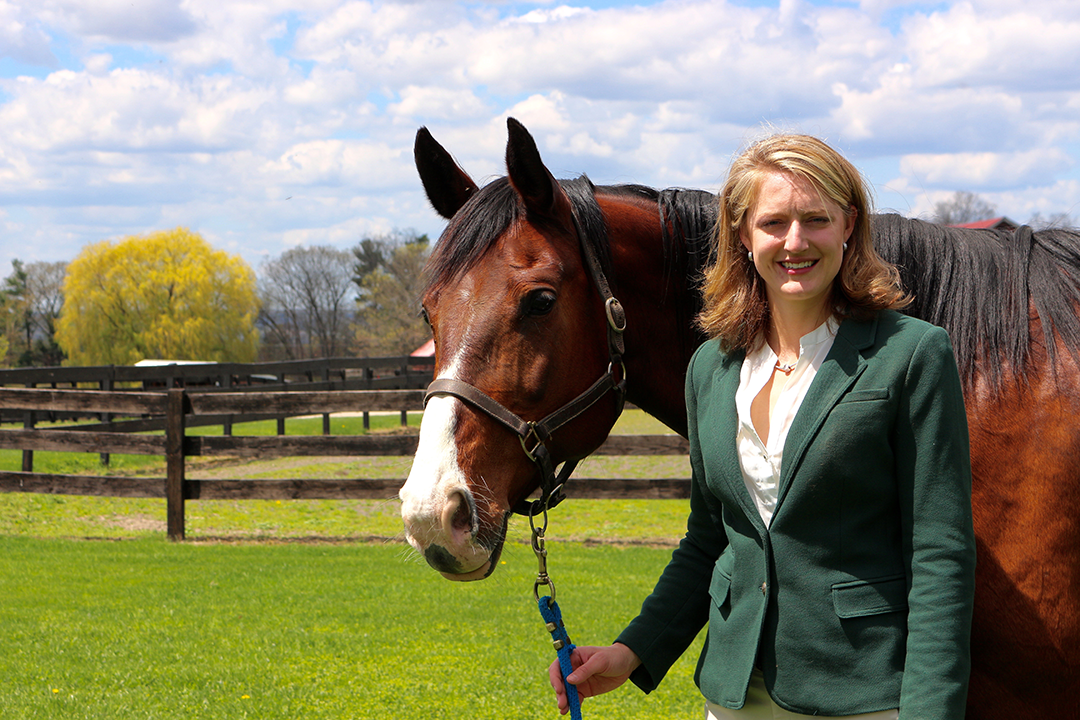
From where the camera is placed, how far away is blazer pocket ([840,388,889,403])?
1487mm

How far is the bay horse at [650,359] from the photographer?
1.79 metres

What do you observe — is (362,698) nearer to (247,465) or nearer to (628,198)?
(628,198)

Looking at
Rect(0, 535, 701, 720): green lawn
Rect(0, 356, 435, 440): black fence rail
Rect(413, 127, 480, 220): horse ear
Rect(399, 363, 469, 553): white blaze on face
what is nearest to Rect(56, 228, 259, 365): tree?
Rect(0, 356, 435, 440): black fence rail

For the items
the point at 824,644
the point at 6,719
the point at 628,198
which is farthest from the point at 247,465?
the point at 824,644

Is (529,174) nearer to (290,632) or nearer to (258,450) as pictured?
(290,632)

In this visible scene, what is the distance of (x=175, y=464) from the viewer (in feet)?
26.7

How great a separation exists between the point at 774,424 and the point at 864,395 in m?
0.19

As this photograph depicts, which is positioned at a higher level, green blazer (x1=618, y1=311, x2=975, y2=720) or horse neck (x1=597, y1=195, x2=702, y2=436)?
horse neck (x1=597, y1=195, x2=702, y2=436)

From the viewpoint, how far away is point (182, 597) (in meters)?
6.25

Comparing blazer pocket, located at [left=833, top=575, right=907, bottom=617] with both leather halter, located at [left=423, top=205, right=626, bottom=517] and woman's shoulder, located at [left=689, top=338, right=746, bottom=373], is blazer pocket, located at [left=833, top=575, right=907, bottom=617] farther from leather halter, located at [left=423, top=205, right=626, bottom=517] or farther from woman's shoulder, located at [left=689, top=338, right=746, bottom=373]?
leather halter, located at [left=423, top=205, right=626, bottom=517]

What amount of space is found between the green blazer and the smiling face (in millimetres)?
112

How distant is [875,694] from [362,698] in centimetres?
351

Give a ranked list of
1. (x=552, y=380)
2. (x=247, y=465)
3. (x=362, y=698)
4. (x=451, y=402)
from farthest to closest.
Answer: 1. (x=247, y=465)
2. (x=362, y=698)
3. (x=552, y=380)
4. (x=451, y=402)

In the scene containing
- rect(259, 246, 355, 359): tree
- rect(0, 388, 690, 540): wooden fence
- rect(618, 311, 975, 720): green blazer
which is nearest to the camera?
rect(618, 311, 975, 720): green blazer
